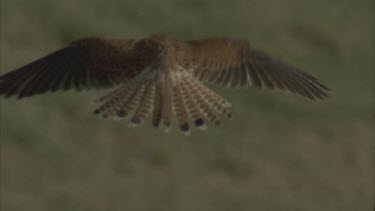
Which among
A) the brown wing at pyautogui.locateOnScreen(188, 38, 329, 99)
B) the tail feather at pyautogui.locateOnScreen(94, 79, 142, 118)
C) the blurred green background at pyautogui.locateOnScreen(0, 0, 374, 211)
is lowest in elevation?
the blurred green background at pyautogui.locateOnScreen(0, 0, 374, 211)

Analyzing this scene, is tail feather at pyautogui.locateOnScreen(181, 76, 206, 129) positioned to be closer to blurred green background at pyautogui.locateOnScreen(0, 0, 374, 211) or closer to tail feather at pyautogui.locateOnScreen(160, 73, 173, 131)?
tail feather at pyautogui.locateOnScreen(160, 73, 173, 131)

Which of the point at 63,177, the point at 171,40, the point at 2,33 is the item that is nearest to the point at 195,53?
the point at 171,40

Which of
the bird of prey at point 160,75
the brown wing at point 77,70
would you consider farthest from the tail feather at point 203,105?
the brown wing at point 77,70

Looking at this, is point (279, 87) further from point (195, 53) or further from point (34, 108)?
point (34, 108)

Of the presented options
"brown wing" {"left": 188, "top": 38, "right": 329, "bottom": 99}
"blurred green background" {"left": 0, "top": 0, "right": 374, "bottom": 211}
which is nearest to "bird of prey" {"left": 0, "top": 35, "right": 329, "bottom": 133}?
"brown wing" {"left": 188, "top": 38, "right": 329, "bottom": 99}

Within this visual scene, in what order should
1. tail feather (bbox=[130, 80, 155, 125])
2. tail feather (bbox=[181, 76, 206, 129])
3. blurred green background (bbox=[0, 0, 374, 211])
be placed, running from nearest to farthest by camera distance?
tail feather (bbox=[130, 80, 155, 125]) < tail feather (bbox=[181, 76, 206, 129]) < blurred green background (bbox=[0, 0, 374, 211])

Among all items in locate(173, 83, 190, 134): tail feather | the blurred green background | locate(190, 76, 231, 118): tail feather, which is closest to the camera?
locate(173, 83, 190, 134): tail feather

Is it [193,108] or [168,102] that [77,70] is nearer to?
[168,102]
